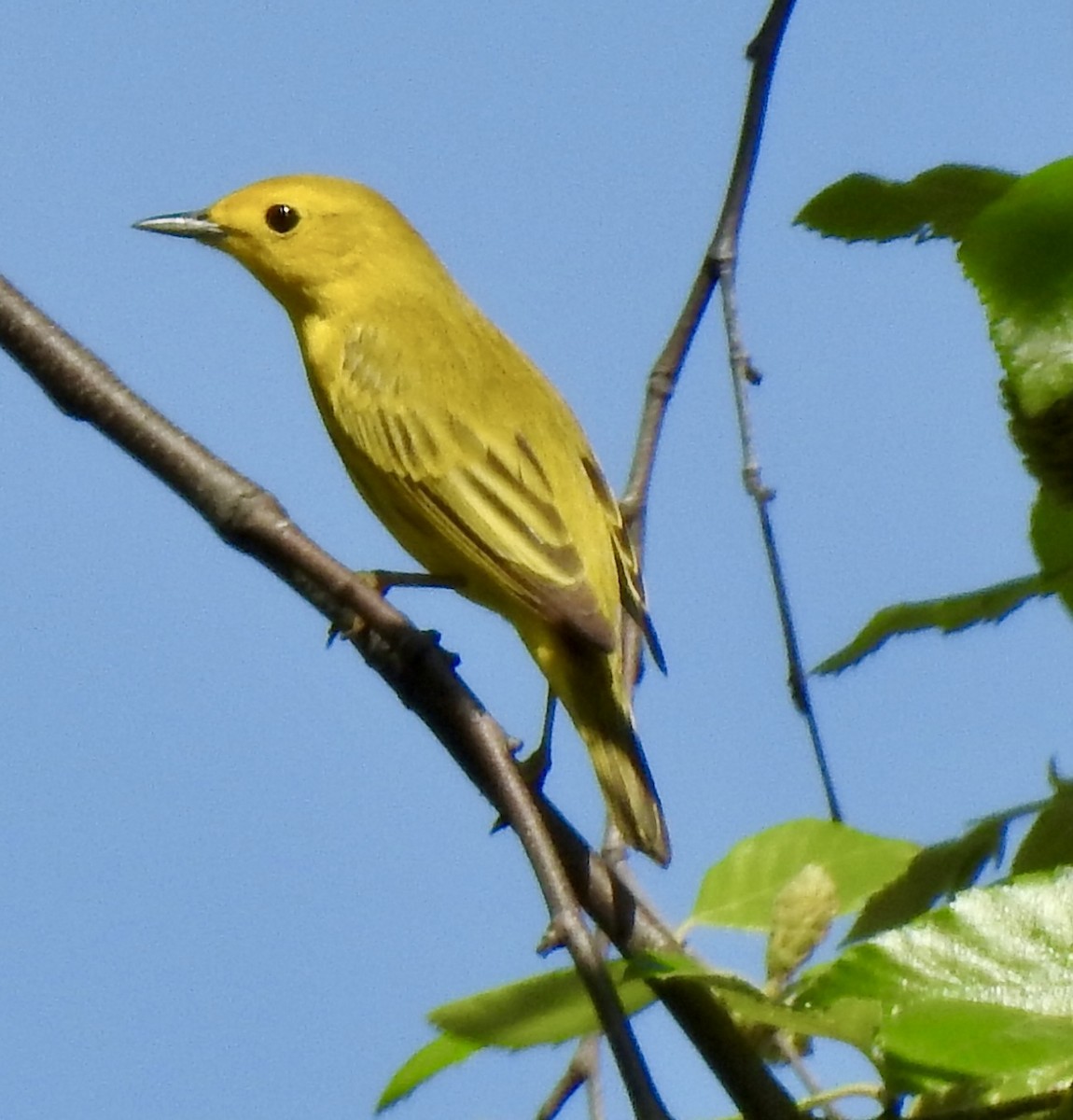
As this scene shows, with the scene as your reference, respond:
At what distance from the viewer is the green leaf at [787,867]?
1798 mm

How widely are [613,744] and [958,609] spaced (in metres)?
1.37

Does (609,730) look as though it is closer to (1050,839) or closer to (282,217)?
(1050,839)

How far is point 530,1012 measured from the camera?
1.54 meters

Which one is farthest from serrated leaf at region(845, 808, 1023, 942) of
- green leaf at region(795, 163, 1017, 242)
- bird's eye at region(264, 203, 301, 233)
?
bird's eye at region(264, 203, 301, 233)

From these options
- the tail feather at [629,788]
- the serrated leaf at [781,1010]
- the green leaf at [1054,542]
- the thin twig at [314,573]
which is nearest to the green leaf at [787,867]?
the thin twig at [314,573]

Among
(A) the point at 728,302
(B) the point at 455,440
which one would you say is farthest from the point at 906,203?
(B) the point at 455,440

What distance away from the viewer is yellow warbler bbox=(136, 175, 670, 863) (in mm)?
3039

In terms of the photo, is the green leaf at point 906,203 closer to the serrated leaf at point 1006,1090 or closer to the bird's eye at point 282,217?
the serrated leaf at point 1006,1090

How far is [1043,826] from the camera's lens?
150 cm

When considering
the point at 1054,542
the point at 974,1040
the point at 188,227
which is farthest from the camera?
the point at 188,227

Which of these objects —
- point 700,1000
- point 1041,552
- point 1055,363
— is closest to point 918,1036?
point 700,1000

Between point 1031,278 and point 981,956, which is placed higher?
point 1031,278

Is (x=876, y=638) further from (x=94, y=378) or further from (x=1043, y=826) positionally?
(x=94, y=378)

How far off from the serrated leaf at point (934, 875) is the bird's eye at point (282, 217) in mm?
3393
